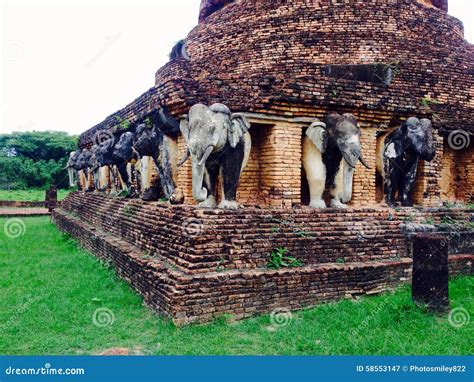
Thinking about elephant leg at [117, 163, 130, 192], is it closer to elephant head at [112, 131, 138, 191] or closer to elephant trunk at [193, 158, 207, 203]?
elephant head at [112, 131, 138, 191]

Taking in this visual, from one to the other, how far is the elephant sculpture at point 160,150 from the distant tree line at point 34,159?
95.6 feet

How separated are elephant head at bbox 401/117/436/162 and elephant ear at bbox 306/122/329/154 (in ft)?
5.06

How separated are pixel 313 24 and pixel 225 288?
24.5 ft

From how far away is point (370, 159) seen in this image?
734 cm

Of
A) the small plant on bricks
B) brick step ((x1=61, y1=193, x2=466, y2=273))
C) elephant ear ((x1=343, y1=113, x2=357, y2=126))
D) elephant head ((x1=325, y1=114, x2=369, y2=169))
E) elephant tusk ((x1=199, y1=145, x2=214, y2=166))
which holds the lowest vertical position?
the small plant on bricks

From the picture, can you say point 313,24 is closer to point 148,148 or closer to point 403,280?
point 148,148

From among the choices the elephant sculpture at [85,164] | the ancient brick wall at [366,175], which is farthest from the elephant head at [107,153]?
the ancient brick wall at [366,175]

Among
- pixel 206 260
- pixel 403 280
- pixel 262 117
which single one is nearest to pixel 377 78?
pixel 262 117

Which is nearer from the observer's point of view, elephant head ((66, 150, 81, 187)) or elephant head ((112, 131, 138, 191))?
elephant head ((112, 131, 138, 191))

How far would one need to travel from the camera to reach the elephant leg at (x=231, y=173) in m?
6.01

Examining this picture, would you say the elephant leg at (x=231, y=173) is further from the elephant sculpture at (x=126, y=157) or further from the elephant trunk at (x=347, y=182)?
the elephant sculpture at (x=126, y=157)

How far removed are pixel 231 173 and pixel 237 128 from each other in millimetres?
607

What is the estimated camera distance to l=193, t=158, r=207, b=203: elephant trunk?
5660mm

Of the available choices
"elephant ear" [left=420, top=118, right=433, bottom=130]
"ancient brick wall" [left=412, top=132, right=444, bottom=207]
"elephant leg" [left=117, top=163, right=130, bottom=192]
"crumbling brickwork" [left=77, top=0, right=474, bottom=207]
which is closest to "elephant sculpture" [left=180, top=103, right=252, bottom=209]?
"crumbling brickwork" [left=77, top=0, right=474, bottom=207]
